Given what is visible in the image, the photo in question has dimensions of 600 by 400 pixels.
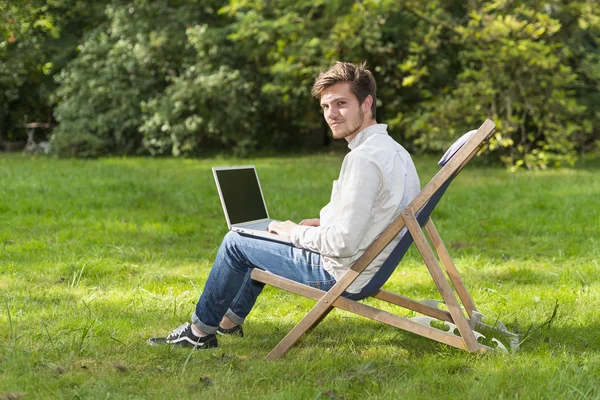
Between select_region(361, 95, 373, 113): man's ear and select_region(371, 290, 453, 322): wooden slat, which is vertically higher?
select_region(361, 95, 373, 113): man's ear

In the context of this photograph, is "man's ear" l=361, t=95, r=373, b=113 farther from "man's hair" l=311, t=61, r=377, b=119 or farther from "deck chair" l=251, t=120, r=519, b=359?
"deck chair" l=251, t=120, r=519, b=359

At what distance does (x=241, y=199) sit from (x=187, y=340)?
85 centimetres

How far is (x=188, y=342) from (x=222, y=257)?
20.1 inches

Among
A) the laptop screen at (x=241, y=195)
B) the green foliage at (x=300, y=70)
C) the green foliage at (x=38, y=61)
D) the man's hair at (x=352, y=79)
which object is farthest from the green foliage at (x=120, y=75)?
the man's hair at (x=352, y=79)

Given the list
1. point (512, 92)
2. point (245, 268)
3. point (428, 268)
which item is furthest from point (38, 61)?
point (428, 268)

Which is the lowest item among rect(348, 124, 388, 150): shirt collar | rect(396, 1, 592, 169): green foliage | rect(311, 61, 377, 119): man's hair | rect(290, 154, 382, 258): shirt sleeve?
rect(396, 1, 592, 169): green foliage

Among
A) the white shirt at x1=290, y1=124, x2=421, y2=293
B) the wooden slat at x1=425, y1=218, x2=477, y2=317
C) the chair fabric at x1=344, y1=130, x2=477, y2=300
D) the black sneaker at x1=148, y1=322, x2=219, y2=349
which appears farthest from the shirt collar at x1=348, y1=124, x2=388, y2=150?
the black sneaker at x1=148, y1=322, x2=219, y2=349

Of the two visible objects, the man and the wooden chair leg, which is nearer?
the man

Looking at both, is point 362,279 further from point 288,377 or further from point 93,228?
point 93,228

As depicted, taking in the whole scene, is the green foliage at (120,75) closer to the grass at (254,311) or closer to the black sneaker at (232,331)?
the grass at (254,311)

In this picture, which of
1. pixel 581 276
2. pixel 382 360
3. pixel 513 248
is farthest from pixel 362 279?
pixel 513 248

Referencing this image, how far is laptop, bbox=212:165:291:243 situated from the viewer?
412 centimetres

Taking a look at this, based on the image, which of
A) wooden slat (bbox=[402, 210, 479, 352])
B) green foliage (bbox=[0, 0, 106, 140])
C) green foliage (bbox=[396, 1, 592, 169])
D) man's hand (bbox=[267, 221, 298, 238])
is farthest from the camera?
green foliage (bbox=[0, 0, 106, 140])

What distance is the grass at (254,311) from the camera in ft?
11.4
